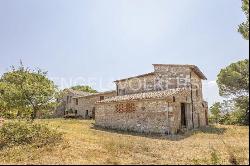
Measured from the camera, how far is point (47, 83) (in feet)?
69.9

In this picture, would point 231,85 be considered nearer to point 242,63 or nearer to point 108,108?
point 242,63

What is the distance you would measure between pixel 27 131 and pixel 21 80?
16.9ft

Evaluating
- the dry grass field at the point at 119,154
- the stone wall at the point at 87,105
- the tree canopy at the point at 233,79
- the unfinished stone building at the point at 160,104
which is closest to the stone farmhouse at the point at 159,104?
the unfinished stone building at the point at 160,104

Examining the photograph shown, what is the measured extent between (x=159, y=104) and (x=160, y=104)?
0.11 metres

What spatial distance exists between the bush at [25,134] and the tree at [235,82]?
18425 mm

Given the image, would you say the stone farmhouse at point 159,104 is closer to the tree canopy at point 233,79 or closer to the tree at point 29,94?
the tree canopy at point 233,79

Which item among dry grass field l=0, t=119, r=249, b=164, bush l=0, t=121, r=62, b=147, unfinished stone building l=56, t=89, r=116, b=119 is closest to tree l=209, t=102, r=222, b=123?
unfinished stone building l=56, t=89, r=116, b=119

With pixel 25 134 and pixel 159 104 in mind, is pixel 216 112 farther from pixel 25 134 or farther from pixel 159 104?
pixel 25 134

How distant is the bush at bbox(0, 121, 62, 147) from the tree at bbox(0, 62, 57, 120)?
2270 millimetres

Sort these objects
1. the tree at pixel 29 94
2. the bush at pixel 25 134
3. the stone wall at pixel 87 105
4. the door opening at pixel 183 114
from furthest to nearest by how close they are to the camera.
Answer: the stone wall at pixel 87 105 → the door opening at pixel 183 114 → the tree at pixel 29 94 → the bush at pixel 25 134

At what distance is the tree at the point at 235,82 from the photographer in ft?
86.0

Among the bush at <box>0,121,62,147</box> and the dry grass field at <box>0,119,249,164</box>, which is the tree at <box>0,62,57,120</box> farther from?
the dry grass field at <box>0,119,249,164</box>

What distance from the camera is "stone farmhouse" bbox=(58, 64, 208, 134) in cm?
2227

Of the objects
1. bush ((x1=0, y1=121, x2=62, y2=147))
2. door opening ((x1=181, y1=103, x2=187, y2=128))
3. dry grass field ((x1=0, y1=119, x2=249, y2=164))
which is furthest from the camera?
door opening ((x1=181, y1=103, x2=187, y2=128))
